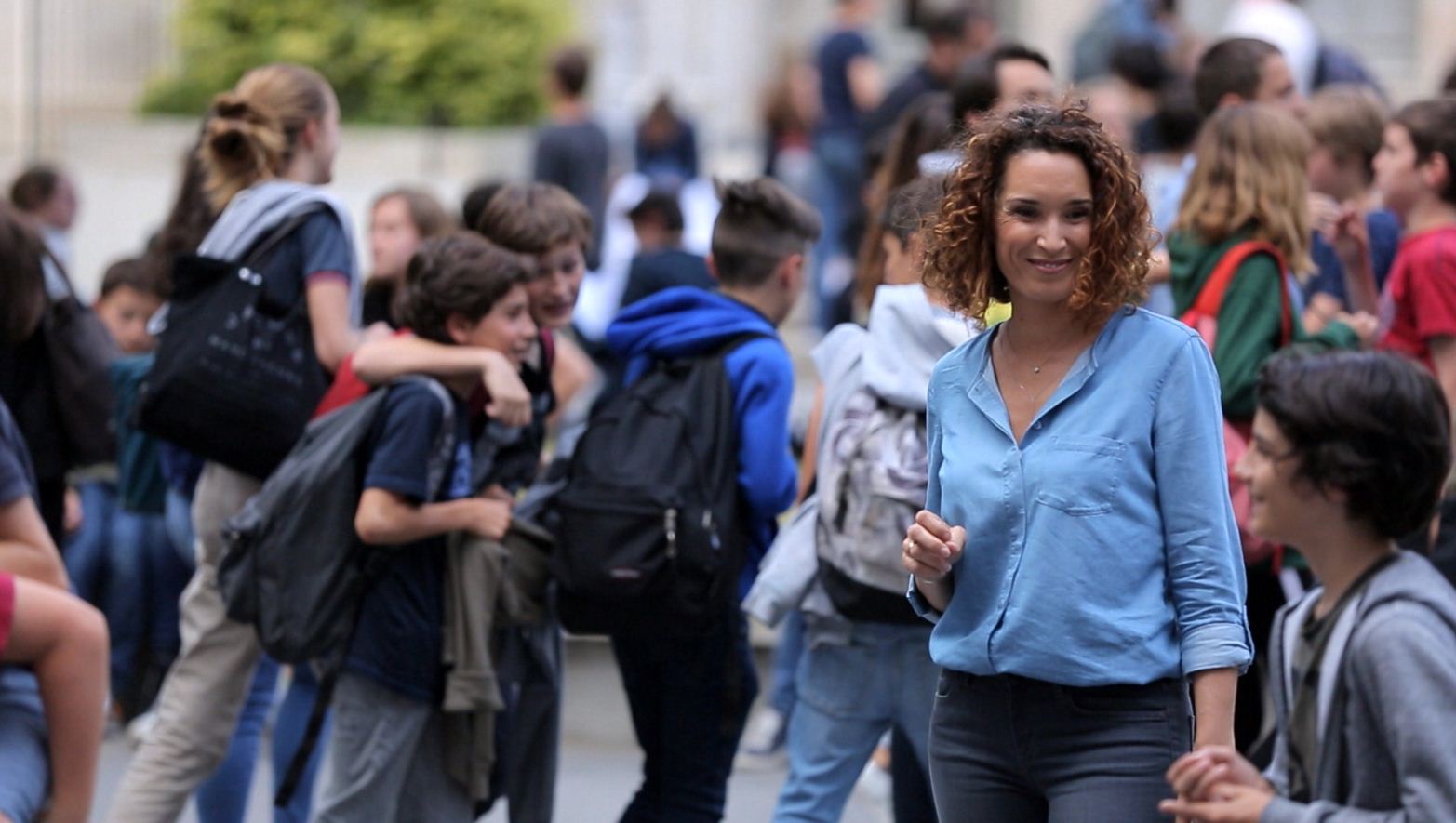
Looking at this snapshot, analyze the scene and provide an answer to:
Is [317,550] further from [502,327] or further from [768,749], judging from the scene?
[768,749]

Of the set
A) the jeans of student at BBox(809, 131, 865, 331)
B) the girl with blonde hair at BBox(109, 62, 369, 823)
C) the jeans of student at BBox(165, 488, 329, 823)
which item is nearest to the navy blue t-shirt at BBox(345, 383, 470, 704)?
the girl with blonde hair at BBox(109, 62, 369, 823)

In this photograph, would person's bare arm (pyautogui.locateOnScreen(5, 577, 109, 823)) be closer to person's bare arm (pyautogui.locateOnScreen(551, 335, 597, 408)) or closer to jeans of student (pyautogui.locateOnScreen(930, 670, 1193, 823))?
jeans of student (pyautogui.locateOnScreen(930, 670, 1193, 823))

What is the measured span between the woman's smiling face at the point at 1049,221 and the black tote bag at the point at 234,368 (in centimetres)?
238

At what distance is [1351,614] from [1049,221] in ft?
2.69

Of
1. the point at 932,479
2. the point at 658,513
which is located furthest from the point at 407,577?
the point at 932,479

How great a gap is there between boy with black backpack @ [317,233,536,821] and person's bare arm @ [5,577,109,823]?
112cm

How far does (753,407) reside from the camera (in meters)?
4.77

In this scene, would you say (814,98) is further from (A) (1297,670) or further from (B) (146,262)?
(A) (1297,670)

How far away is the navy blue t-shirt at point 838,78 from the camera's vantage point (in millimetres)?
11695

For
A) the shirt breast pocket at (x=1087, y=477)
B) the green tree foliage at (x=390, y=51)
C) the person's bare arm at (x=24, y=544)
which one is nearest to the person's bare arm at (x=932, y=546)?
the shirt breast pocket at (x=1087, y=477)

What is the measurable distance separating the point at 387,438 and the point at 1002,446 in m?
1.82

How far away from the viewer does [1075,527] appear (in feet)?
10.4

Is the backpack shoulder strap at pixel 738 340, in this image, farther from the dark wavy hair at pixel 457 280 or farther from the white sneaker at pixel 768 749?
the white sneaker at pixel 768 749

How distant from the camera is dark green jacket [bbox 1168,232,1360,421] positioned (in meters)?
4.88
